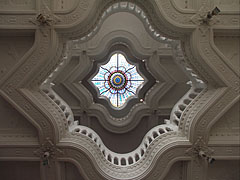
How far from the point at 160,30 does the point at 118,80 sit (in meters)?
6.33

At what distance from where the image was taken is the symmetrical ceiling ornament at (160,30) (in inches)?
218

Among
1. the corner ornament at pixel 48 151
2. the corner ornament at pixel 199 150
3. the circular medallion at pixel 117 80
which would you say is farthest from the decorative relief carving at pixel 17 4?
the corner ornament at pixel 199 150

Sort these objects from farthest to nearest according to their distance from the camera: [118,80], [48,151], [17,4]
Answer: [118,80] < [48,151] < [17,4]

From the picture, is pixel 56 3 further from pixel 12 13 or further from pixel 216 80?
pixel 216 80

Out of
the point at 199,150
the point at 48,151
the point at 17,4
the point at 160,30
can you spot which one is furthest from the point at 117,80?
the point at 17,4

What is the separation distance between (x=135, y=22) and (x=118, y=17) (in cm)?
103

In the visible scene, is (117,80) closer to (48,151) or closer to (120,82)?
(120,82)

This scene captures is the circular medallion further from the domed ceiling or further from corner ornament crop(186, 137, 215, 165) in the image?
corner ornament crop(186, 137, 215, 165)

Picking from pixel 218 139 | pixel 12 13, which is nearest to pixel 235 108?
pixel 218 139

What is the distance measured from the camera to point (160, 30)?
5.88m

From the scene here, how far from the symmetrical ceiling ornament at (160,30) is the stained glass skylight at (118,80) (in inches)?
228

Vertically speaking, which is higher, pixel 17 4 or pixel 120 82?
pixel 120 82

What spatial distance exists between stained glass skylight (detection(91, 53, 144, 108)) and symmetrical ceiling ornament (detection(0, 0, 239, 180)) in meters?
5.79

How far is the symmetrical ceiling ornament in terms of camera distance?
18.2ft
